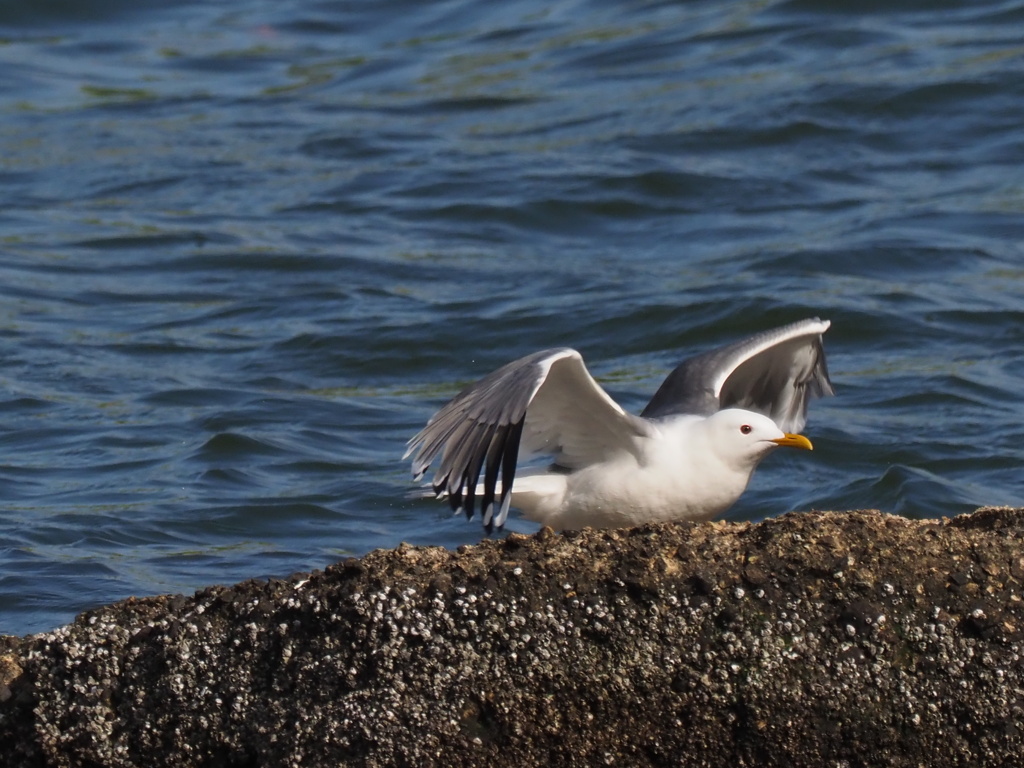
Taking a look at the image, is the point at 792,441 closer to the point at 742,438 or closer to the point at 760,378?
the point at 742,438

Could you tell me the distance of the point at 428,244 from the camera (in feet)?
41.7

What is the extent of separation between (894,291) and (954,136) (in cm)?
334

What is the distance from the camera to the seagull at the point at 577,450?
543cm

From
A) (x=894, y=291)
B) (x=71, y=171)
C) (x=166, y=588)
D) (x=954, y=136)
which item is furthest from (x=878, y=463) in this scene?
(x=71, y=171)

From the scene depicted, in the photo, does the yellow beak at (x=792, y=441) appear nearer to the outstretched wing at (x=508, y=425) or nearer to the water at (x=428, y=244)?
the outstretched wing at (x=508, y=425)

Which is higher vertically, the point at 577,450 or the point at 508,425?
the point at 508,425

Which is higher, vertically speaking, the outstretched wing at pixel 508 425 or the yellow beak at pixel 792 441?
the outstretched wing at pixel 508 425

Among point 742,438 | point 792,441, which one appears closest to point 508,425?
point 742,438

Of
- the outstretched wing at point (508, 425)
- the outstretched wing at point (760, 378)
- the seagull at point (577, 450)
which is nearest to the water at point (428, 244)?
the outstretched wing at point (760, 378)

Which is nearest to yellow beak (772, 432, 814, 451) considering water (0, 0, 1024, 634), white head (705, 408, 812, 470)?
white head (705, 408, 812, 470)

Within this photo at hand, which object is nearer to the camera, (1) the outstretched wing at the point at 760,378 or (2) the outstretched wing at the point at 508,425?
(2) the outstretched wing at the point at 508,425

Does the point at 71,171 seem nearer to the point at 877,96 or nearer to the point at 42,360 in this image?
the point at 42,360

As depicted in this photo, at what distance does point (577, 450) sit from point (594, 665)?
6.81 feet

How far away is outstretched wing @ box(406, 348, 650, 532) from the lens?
17.7ft
